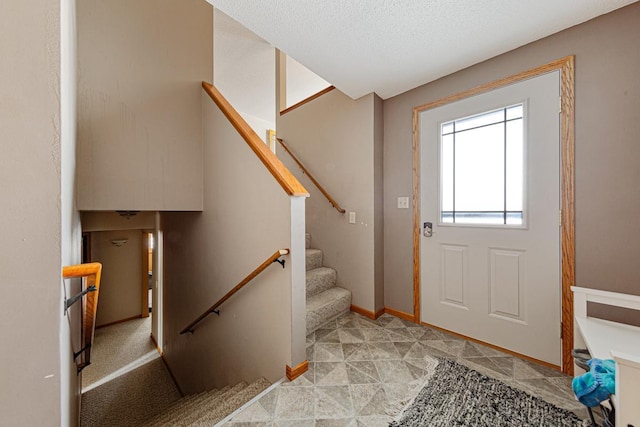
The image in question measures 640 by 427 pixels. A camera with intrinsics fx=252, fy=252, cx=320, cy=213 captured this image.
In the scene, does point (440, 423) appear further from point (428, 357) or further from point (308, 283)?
point (308, 283)

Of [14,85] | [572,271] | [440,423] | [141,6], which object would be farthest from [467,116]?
[141,6]

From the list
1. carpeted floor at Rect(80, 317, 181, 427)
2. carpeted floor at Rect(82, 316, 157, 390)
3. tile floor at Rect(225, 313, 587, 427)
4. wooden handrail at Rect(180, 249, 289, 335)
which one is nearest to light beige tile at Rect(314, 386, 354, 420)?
tile floor at Rect(225, 313, 587, 427)

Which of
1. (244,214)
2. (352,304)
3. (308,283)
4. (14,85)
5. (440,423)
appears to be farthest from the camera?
(352,304)

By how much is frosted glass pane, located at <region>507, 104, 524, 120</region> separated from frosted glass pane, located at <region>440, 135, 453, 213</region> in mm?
419

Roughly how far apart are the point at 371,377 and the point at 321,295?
1039 millimetres

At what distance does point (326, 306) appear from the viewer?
241 cm

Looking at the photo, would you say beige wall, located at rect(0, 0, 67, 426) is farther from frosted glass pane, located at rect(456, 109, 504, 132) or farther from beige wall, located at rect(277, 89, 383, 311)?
frosted glass pane, located at rect(456, 109, 504, 132)

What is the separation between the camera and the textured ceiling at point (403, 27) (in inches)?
58.1

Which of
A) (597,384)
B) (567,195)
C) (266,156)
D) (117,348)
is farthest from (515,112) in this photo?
(117,348)

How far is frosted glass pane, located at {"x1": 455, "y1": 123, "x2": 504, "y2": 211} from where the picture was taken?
6.46ft

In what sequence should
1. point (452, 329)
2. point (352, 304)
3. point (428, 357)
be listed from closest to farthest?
1. point (428, 357)
2. point (452, 329)
3. point (352, 304)

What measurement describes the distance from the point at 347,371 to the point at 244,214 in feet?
4.55

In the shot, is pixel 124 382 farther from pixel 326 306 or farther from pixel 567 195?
pixel 567 195

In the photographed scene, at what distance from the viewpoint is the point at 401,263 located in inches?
100
